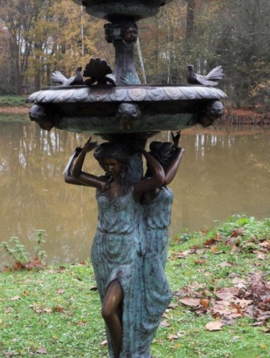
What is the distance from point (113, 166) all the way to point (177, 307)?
209 centimetres

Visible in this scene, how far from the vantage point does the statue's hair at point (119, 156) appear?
3.30m

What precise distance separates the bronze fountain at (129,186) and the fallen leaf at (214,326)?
926mm

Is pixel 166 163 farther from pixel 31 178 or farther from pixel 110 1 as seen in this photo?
pixel 31 178

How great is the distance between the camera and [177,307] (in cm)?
480

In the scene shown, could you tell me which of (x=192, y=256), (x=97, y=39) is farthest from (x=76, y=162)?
(x=97, y=39)

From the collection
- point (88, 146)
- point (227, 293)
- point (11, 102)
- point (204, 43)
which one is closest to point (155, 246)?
point (88, 146)

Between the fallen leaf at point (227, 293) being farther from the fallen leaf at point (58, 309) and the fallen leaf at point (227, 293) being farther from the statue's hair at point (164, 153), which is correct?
the statue's hair at point (164, 153)

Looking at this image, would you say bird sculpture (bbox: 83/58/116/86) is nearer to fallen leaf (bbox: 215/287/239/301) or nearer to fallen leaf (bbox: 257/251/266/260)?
fallen leaf (bbox: 215/287/239/301)

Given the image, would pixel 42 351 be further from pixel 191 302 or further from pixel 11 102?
pixel 11 102

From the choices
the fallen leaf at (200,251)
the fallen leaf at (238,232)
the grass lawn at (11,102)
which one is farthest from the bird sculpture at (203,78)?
the grass lawn at (11,102)

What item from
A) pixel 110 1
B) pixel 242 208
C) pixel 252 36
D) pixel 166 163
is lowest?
pixel 242 208

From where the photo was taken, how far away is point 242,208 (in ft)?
33.6

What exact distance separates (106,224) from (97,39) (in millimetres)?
29856

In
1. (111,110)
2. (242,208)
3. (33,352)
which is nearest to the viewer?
(111,110)
